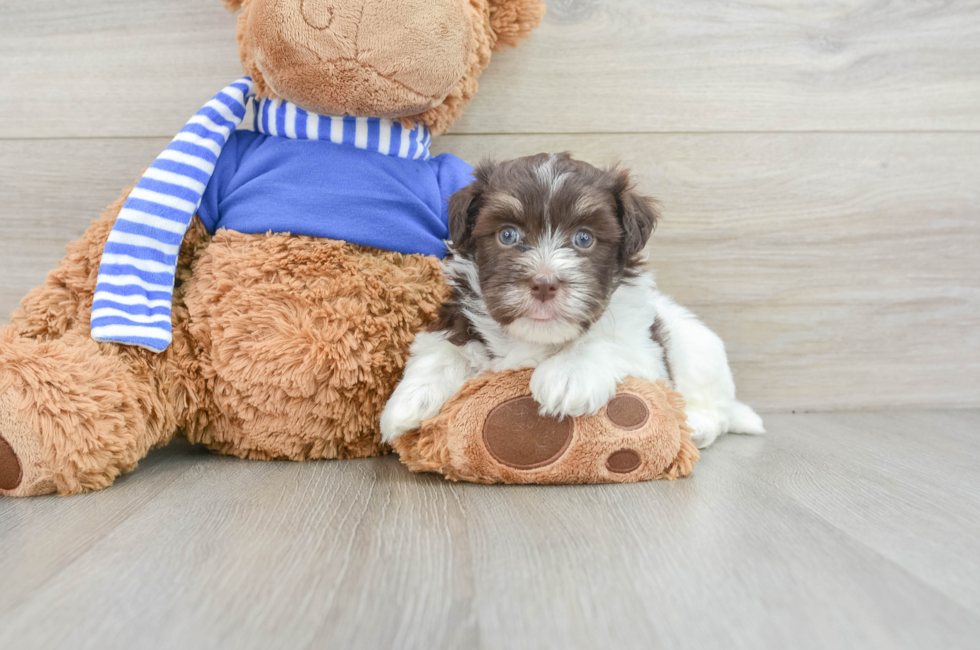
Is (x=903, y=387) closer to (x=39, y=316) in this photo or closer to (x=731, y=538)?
(x=731, y=538)

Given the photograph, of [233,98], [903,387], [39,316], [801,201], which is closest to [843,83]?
[801,201]

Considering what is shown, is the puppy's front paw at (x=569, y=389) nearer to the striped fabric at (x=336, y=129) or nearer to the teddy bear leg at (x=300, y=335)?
the teddy bear leg at (x=300, y=335)

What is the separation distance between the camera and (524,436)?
58.6 inches

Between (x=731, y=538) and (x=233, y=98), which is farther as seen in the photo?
(x=233, y=98)

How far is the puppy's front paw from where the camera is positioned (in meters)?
1.44

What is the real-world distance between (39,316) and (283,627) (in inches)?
47.3

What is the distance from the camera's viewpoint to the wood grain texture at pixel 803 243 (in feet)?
7.30

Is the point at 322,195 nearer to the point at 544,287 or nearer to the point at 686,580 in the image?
the point at 544,287

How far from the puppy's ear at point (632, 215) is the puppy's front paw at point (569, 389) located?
0.32m

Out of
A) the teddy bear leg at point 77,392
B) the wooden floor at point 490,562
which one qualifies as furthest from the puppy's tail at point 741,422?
the teddy bear leg at point 77,392

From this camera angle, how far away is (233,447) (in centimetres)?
178

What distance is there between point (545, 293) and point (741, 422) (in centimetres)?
105

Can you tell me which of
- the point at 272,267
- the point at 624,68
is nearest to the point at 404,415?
the point at 272,267

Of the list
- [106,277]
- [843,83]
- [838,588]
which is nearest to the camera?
[838,588]
